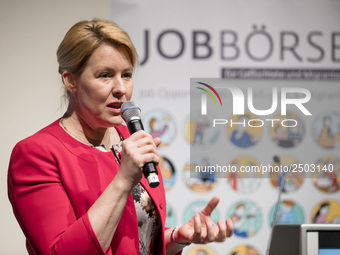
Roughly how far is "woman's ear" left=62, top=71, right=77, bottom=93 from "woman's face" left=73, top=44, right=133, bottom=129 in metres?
0.04

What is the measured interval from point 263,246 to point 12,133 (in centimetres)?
180

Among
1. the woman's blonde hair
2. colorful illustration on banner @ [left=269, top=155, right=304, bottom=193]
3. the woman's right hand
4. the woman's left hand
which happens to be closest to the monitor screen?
the woman's left hand

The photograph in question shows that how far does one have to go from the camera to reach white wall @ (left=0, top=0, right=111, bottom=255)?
128 inches

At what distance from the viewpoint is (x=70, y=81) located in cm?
152

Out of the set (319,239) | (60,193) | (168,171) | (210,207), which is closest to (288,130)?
(168,171)

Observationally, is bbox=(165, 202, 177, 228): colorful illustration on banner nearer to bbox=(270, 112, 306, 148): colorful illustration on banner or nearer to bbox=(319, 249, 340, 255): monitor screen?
bbox=(270, 112, 306, 148): colorful illustration on banner

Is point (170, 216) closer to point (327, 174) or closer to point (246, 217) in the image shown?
point (246, 217)

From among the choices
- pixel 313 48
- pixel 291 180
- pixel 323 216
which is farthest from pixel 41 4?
pixel 323 216

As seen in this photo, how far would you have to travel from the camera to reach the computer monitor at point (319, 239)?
5.49ft

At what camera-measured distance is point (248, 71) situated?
11.0ft

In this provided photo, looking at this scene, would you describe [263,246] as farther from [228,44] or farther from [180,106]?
[228,44]

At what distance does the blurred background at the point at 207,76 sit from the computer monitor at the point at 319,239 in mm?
1667

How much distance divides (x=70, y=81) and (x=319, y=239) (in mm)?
959

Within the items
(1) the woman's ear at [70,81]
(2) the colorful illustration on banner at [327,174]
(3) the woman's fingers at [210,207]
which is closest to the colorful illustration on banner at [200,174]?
(2) the colorful illustration on banner at [327,174]
